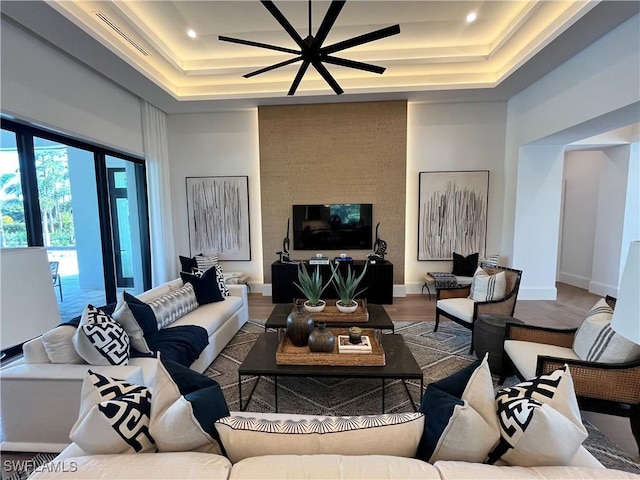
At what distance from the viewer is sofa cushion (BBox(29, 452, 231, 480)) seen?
874 millimetres

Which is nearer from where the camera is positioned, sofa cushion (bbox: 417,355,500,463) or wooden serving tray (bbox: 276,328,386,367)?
sofa cushion (bbox: 417,355,500,463)

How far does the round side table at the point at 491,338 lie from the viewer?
2.69m

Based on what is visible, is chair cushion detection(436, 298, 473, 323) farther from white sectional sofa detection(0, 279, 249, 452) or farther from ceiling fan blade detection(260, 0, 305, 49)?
ceiling fan blade detection(260, 0, 305, 49)

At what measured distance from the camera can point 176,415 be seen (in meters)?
1.00

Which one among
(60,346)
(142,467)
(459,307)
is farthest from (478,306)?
(60,346)

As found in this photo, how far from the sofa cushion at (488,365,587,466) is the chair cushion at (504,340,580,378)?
48.5 inches

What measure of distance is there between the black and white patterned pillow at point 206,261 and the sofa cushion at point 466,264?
4399 millimetres

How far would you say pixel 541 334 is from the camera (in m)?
2.44

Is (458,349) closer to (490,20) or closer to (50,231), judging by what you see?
(490,20)

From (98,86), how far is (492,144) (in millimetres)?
6209

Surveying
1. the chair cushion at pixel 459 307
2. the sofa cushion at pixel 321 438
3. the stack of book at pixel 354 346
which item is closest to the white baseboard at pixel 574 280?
the chair cushion at pixel 459 307

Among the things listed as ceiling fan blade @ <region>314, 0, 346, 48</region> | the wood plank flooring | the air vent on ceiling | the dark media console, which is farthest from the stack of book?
the air vent on ceiling

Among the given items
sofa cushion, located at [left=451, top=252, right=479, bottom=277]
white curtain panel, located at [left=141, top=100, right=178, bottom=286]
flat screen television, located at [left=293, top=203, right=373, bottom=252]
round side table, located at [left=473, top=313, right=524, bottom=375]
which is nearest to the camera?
round side table, located at [left=473, top=313, right=524, bottom=375]

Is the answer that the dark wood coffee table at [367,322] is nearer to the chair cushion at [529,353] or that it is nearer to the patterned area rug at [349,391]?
the patterned area rug at [349,391]
